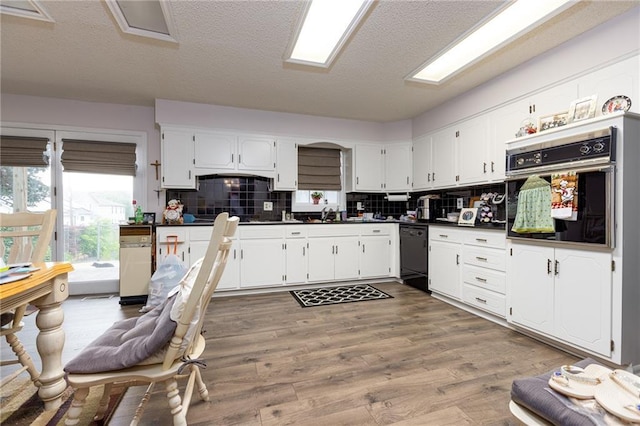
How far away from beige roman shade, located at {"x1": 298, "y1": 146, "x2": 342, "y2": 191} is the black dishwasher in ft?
4.52

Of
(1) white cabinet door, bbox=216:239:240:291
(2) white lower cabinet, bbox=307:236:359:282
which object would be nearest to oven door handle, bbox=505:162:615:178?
(2) white lower cabinet, bbox=307:236:359:282

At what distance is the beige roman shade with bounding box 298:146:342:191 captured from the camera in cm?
466

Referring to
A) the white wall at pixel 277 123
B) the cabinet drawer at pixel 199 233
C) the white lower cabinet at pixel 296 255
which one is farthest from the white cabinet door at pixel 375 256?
the cabinet drawer at pixel 199 233

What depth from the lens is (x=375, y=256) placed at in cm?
438

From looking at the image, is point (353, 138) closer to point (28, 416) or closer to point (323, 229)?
point (323, 229)

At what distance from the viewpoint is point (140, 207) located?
13.0 ft

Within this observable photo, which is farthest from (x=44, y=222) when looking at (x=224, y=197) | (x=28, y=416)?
(x=224, y=197)

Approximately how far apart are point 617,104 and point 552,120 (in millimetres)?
402

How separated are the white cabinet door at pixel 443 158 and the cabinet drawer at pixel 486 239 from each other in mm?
910

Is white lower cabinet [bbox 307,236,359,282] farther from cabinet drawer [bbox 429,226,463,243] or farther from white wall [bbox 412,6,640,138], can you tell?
white wall [bbox 412,6,640,138]

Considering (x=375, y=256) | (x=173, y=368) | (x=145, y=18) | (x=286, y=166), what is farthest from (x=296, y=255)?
(x=145, y=18)

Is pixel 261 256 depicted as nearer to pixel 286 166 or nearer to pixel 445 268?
pixel 286 166

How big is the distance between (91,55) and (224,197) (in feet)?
7.20

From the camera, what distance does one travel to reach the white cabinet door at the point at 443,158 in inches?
151
